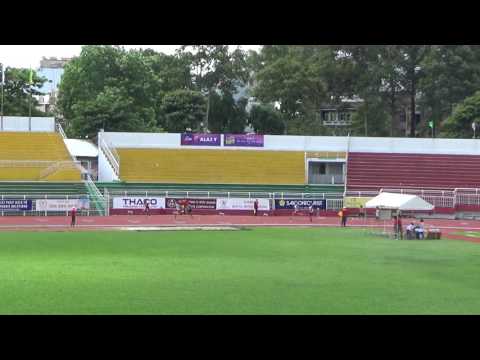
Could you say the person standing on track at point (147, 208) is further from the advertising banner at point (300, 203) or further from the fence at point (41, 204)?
the advertising banner at point (300, 203)

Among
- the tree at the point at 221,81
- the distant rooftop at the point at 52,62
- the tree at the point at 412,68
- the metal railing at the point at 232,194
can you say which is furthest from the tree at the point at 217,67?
the distant rooftop at the point at 52,62

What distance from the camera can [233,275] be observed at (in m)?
19.2

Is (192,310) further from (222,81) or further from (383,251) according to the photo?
(222,81)

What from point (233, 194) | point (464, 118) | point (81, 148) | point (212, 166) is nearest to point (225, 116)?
point (81, 148)

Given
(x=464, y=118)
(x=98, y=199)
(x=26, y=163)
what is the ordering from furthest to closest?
(x=464, y=118), (x=26, y=163), (x=98, y=199)

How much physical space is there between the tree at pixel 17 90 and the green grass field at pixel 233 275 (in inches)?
1626

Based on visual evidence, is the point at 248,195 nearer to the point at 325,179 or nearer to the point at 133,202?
the point at 133,202

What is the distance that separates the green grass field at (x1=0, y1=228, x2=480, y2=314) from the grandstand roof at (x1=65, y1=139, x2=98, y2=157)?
89.9 feet

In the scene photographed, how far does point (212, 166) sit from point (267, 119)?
72.6ft

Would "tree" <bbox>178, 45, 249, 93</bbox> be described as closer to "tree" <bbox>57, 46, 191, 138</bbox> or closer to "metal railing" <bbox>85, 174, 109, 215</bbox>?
"tree" <bbox>57, 46, 191, 138</bbox>

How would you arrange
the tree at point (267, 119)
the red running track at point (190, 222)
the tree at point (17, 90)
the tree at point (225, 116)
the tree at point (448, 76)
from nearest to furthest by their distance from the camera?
1. the red running track at point (190, 222)
2. the tree at point (17, 90)
3. the tree at point (448, 76)
4. the tree at point (267, 119)
5. the tree at point (225, 116)

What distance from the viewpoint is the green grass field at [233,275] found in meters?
14.1
